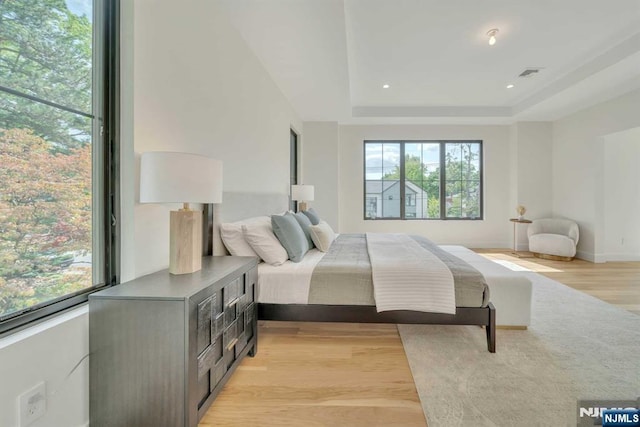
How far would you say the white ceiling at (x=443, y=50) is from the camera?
111 inches

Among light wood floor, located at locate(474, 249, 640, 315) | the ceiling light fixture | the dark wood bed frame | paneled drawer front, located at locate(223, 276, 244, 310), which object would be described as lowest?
light wood floor, located at locate(474, 249, 640, 315)

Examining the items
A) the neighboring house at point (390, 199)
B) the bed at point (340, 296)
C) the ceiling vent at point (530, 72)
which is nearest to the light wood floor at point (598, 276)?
the neighboring house at point (390, 199)

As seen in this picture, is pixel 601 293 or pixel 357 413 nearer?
pixel 357 413

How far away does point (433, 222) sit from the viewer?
263 inches

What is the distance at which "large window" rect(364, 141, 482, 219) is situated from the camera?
6.73m

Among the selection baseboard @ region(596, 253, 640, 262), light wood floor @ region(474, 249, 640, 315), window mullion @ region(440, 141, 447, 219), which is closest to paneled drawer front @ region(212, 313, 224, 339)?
light wood floor @ region(474, 249, 640, 315)

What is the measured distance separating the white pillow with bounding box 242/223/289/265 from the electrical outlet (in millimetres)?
1402

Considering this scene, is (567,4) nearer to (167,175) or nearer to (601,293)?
(601,293)

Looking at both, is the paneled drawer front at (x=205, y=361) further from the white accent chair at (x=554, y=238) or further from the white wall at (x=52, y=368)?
the white accent chair at (x=554, y=238)

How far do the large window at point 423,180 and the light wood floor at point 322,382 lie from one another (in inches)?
178

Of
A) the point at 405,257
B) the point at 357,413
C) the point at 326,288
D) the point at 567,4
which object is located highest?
the point at 567,4

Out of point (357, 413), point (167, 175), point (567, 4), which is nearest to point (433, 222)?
point (567, 4)

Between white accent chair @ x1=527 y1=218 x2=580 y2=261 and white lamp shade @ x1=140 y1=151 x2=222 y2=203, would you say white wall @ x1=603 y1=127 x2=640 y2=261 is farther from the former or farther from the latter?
white lamp shade @ x1=140 y1=151 x2=222 y2=203

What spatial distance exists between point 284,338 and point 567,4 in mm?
4045
